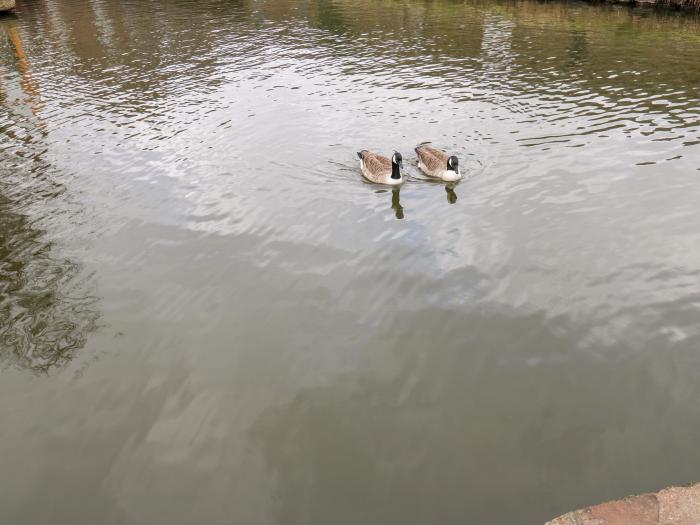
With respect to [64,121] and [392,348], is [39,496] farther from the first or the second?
[64,121]

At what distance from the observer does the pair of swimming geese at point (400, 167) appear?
13.7 meters

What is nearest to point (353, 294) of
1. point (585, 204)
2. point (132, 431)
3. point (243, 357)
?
point (243, 357)

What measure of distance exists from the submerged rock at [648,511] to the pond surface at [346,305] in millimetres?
817

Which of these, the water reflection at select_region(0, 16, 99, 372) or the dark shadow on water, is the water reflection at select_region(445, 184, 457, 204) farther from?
the water reflection at select_region(0, 16, 99, 372)

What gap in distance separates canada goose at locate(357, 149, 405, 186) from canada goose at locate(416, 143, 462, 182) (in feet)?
2.15

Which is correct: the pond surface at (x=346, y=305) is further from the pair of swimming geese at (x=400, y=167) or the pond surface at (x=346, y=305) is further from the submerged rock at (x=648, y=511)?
the submerged rock at (x=648, y=511)

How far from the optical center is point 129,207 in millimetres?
13484

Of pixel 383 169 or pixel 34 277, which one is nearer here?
pixel 34 277

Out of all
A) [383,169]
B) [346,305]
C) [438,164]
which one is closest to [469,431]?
[346,305]

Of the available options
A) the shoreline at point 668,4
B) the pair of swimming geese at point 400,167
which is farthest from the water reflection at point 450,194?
the shoreline at point 668,4

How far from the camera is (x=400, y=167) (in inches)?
569

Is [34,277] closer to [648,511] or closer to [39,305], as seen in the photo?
[39,305]

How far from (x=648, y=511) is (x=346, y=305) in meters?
5.57

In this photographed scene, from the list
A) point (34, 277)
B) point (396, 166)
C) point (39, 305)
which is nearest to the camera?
point (39, 305)
